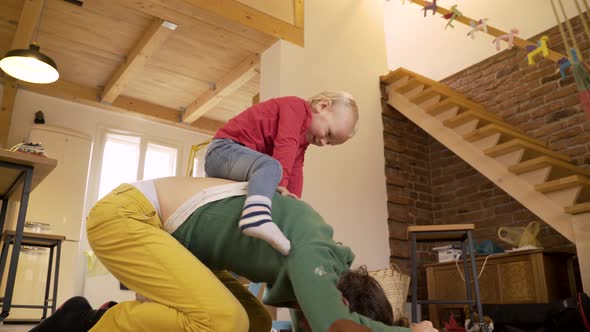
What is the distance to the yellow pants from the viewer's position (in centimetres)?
106

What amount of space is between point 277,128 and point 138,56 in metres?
3.65

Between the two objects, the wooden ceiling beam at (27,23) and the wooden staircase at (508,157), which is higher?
the wooden ceiling beam at (27,23)

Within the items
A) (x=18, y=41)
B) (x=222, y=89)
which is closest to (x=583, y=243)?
(x=222, y=89)

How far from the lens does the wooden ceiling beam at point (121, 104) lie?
5723 mm

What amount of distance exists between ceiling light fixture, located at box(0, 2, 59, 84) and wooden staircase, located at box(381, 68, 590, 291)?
10.4 ft

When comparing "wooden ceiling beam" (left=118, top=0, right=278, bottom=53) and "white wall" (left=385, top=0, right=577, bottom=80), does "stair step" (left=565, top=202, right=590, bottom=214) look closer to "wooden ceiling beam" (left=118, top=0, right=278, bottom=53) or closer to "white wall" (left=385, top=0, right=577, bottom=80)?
"white wall" (left=385, top=0, right=577, bottom=80)

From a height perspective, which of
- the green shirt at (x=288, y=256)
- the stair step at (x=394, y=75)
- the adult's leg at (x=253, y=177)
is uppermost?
the stair step at (x=394, y=75)

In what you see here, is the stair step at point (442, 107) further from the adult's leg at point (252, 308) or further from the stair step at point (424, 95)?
the adult's leg at point (252, 308)

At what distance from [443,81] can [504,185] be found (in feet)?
6.97

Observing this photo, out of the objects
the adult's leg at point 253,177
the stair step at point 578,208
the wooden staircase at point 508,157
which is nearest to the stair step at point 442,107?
the wooden staircase at point 508,157

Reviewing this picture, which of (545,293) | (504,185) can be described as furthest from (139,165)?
(545,293)

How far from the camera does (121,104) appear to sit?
6172 millimetres

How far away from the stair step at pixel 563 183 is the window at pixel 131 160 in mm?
4649

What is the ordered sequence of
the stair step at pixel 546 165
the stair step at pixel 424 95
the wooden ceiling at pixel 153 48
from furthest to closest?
the stair step at pixel 424 95
the wooden ceiling at pixel 153 48
the stair step at pixel 546 165
